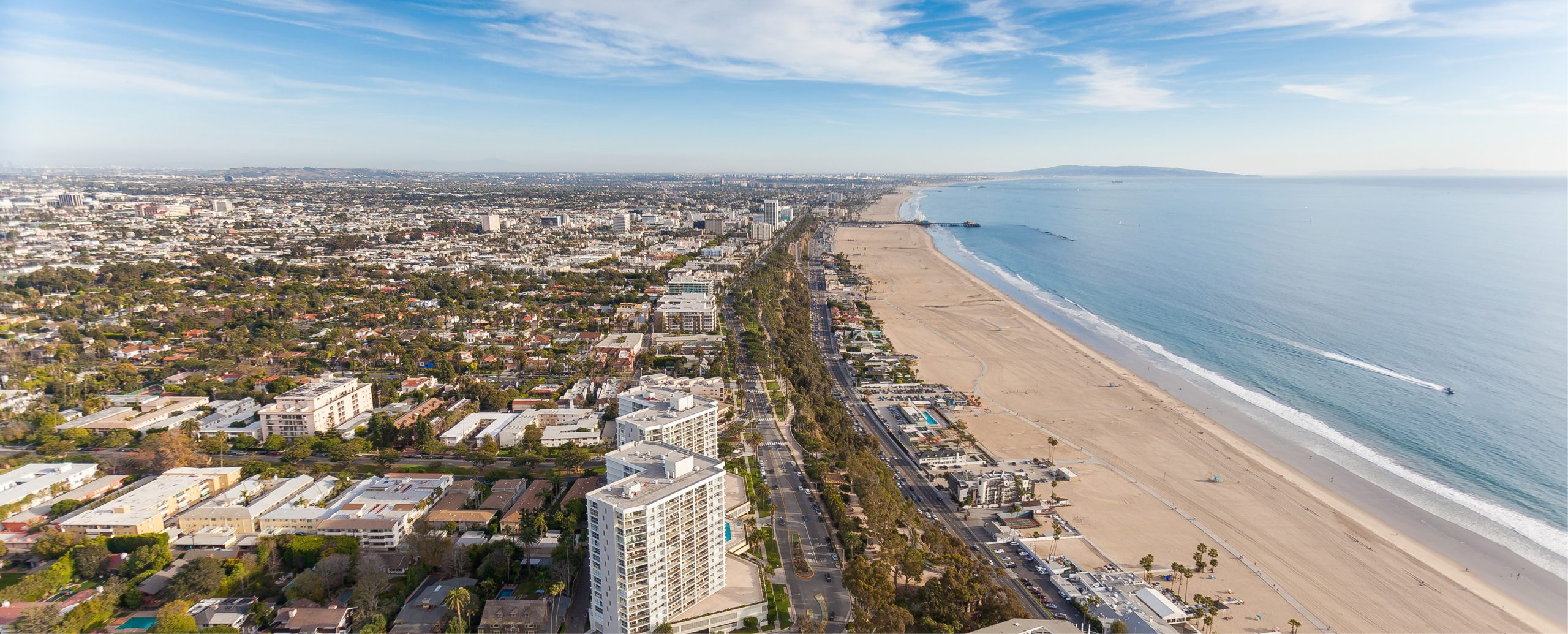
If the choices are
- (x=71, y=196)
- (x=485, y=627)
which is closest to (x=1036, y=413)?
(x=485, y=627)

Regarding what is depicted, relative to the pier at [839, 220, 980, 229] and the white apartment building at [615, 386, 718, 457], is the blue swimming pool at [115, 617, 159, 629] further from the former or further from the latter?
the pier at [839, 220, 980, 229]

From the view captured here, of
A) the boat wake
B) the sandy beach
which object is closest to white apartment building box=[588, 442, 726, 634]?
the sandy beach

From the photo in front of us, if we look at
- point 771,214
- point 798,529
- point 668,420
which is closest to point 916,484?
point 798,529

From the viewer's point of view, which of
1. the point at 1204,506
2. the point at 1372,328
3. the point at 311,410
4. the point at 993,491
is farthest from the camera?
the point at 1372,328

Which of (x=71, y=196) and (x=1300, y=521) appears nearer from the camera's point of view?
(x=1300, y=521)

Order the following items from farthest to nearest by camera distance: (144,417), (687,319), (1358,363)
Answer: (687,319)
(1358,363)
(144,417)

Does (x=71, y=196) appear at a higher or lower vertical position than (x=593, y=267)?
higher

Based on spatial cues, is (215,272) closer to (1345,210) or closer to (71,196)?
(71,196)

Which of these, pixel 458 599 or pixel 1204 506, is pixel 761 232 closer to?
pixel 1204 506
